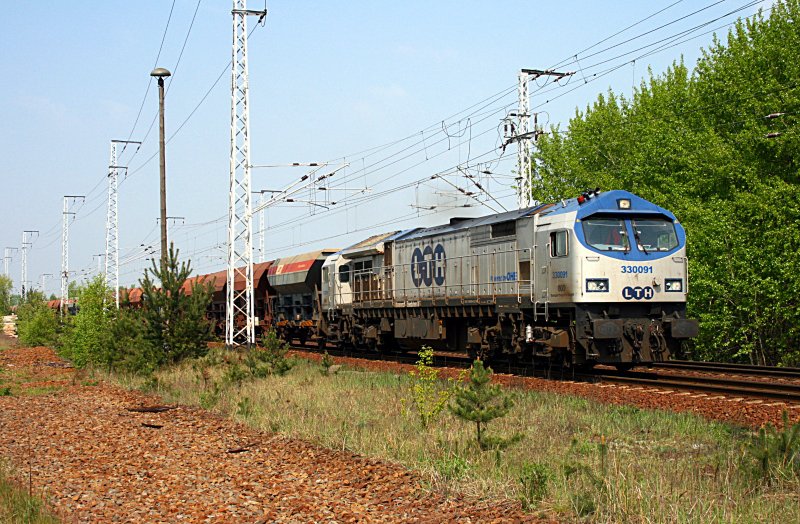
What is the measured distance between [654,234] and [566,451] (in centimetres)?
914

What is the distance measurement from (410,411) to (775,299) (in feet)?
56.3

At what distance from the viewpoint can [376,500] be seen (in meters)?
7.62

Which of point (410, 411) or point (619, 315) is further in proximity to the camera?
point (619, 315)

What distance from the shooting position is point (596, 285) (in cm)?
1599

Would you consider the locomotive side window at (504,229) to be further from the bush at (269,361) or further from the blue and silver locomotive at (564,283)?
the bush at (269,361)

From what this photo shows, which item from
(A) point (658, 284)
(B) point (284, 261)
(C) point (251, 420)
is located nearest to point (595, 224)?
(A) point (658, 284)

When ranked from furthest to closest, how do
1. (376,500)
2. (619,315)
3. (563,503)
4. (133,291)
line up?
1. (133,291)
2. (619,315)
3. (376,500)
4. (563,503)

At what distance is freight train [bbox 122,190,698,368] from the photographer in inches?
632

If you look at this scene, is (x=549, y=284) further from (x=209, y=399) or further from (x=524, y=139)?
(x=524, y=139)

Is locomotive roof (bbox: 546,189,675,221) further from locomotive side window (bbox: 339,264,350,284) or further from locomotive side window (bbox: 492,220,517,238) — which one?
locomotive side window (bbox: 339,264,350,284)

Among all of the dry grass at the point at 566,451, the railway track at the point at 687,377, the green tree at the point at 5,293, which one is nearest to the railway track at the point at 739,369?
the railway track at the point at 687,377

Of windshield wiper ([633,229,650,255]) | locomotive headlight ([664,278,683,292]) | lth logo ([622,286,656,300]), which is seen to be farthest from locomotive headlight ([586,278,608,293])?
locomotive headlight ([664,278,683,292])

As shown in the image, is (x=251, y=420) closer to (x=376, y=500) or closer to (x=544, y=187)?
(x=376, y=500)

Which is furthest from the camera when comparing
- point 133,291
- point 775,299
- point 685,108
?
point 133,291
